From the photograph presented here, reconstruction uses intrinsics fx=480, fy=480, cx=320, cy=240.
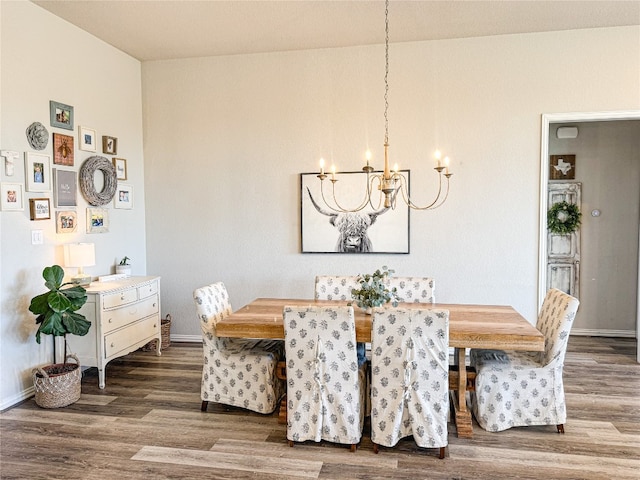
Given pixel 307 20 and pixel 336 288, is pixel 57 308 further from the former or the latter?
pixel 307 20

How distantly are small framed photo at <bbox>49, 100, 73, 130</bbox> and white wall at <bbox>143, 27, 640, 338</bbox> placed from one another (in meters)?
1.14

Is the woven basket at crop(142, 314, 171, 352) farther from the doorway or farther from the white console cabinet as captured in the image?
the doorway

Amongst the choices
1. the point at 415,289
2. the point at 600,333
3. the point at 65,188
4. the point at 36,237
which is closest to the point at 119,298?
the point at 36,237

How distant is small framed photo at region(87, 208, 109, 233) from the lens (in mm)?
4505

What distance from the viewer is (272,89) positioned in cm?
505

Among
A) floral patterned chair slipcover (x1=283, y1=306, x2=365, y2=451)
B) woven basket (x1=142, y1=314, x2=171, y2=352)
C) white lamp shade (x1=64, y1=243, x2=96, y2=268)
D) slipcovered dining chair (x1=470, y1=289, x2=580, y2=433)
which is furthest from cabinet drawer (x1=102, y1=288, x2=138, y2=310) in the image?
slipcovered dining chair (x1=470, y1=289, x2=580, y2=433)

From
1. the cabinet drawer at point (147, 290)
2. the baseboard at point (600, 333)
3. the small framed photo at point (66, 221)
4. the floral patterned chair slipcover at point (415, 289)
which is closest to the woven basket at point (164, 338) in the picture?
the cabinet drawer at point (147, 290)

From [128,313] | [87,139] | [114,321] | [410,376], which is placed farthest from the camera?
[87,139]

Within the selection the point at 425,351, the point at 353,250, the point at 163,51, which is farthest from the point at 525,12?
the point at 163,51

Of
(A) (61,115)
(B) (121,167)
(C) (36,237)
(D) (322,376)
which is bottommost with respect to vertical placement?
(D) (322,376)

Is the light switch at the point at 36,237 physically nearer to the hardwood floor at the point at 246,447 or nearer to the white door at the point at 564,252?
the hardwood floor at the point at 246,447

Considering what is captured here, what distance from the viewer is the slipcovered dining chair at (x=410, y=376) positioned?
2.72 metres

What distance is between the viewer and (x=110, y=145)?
4797 millimetres

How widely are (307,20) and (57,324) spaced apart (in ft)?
10.5
